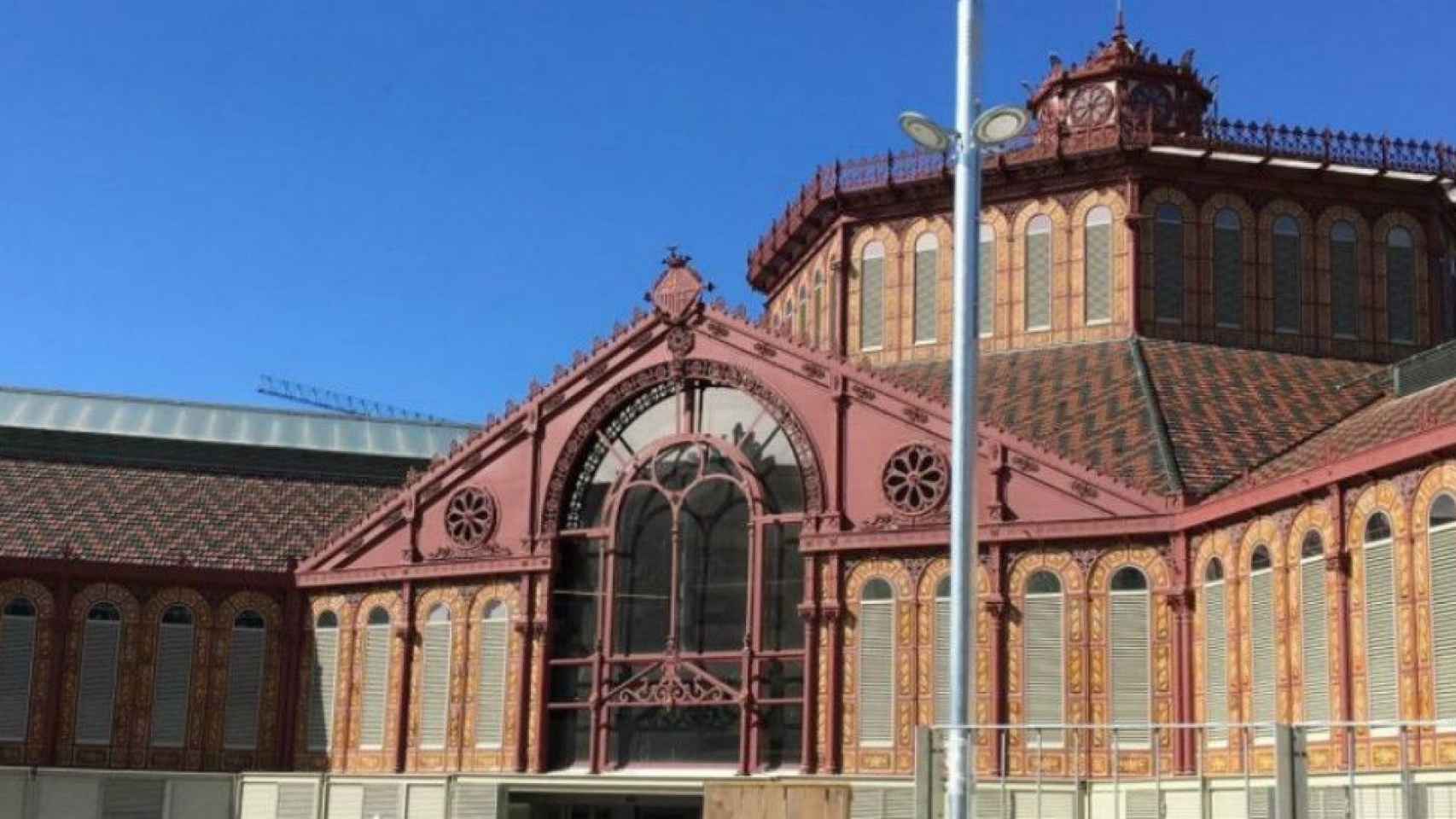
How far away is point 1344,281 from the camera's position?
4925 centimetres

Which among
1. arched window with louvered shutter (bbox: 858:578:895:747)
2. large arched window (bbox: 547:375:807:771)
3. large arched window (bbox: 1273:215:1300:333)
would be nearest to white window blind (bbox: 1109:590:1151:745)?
arched window with louvered shutter (bbox: 858:578:895:747)

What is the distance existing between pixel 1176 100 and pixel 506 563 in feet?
66.6

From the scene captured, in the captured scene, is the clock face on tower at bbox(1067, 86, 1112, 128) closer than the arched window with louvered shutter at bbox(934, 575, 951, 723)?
No

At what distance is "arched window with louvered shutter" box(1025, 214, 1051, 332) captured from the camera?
49.3 m

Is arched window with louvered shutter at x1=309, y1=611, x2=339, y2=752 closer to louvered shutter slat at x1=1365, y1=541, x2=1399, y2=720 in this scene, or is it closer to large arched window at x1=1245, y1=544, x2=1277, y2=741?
large arched window at x1=1245, y1=544, x2=1277, y2=741

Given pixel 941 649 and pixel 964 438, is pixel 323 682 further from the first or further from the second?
pixel 964 438

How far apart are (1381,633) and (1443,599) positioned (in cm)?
166

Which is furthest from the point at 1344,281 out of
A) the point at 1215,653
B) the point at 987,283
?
the point at 1215,653

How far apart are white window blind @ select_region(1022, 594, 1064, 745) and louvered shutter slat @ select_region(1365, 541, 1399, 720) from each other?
8.32 meters

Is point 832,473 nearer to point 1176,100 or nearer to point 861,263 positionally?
point 861,263

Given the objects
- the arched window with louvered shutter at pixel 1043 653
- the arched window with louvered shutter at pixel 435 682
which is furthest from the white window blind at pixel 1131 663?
the arched window with louvered shutter at pixel 435 682

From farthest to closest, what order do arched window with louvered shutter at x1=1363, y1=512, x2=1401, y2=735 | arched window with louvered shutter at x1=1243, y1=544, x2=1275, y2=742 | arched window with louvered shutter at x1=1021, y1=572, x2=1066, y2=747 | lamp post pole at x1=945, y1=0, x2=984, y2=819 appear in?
arched window with louvered shutter at x1=1021, y1=572, x2=1066, y2=747, arched window with louvered shutter at x1=1243, y1=544, x2=1275, y2=742, arched window with louvered shutter at x1=1363, y1=512, x2=1401, y2=735, lamp post pole at x1=945, y1=0, x2=984, y2=819

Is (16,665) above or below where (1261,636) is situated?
below

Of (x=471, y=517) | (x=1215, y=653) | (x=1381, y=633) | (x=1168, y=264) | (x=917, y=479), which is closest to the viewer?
(x=1381, y=633)
